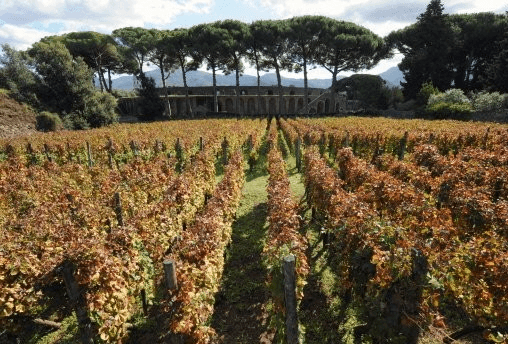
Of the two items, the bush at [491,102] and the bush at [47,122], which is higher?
the bush at [47,122]

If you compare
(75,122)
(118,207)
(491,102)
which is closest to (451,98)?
(491,102)

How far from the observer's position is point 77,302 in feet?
14.6

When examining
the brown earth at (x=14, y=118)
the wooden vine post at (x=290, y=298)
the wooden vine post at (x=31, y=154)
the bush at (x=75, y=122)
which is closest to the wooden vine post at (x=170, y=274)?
the wooden vine post at (x=290, y=298)

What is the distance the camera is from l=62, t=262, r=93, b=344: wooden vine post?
4367 mm

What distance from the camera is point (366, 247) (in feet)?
17.6

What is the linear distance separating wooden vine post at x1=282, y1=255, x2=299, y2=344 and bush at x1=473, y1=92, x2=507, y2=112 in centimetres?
3819

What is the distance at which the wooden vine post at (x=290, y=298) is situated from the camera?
4406mm

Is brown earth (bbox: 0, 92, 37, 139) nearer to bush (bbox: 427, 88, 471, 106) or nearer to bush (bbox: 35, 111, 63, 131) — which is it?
bush (bbox: 35, 111, 63, 131)

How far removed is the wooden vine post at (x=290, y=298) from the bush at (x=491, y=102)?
38186 mm

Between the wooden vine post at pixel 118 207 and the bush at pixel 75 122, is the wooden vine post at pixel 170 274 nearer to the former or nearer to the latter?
the wooden vine post at pixel 118 207

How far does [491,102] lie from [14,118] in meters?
52.4

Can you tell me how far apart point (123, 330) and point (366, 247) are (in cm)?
428

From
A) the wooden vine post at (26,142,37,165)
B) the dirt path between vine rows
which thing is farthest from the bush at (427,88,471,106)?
the wooden vine post at (26,142,37,165)

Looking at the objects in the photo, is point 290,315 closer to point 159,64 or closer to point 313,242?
point 313,242
